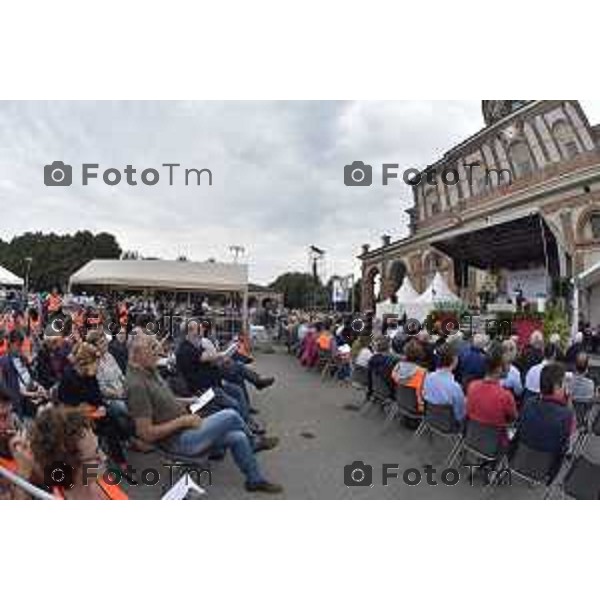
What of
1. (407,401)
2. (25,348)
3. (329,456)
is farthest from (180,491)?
(25,348)

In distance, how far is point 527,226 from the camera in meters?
20.3

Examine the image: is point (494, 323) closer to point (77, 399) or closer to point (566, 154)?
point (77, 399)

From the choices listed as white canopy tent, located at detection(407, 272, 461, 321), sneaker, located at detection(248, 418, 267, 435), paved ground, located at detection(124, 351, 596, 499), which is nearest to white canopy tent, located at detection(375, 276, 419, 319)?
white canopy tent, located at detection(407, 272, 461, 321)

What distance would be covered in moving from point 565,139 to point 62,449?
2838 cm

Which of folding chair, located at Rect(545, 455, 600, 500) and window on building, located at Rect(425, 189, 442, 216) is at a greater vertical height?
window on building, located at Rect(425, 189, 442, 216)

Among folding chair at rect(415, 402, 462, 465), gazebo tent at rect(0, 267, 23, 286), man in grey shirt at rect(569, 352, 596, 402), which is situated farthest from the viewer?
gazebo tent at rect(0, 267, 23, 286)

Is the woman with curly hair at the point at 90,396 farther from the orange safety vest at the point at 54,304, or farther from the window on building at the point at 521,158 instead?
the window on building at the point at 521,158

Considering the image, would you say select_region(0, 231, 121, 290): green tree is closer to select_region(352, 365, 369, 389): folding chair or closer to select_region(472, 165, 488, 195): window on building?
select_region(472, 165, 488, 195): window on building

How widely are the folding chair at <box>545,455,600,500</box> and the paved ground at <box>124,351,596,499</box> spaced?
4.20ft

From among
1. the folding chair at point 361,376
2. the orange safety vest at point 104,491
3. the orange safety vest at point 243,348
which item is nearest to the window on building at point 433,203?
the orange safety vest at point 243,348

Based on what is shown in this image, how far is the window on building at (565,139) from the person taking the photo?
87.0 feet

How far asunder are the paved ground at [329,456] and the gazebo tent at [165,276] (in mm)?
6627

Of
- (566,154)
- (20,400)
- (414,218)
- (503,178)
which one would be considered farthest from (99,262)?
(414,218)

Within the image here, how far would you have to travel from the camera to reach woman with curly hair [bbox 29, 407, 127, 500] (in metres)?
2.91
